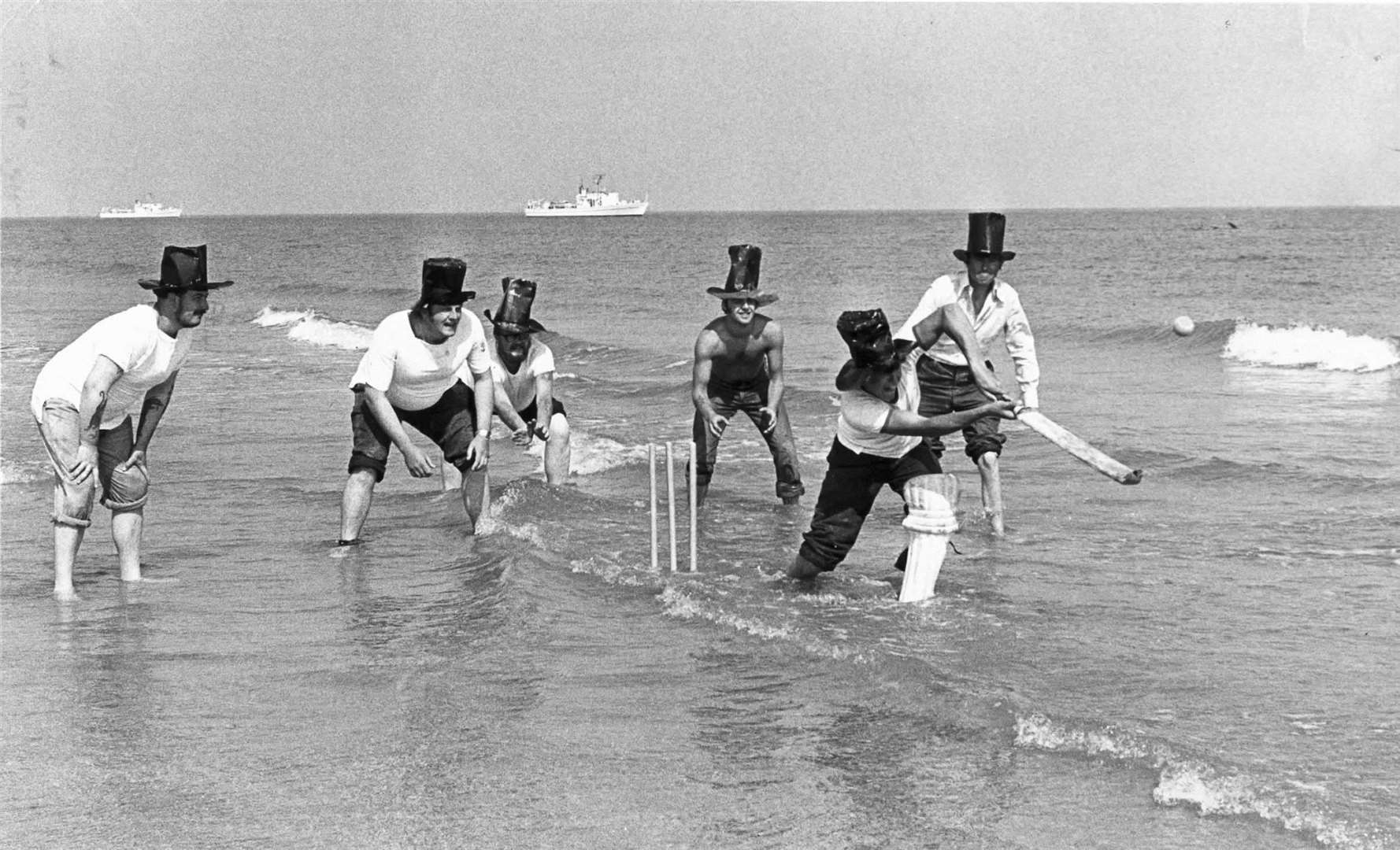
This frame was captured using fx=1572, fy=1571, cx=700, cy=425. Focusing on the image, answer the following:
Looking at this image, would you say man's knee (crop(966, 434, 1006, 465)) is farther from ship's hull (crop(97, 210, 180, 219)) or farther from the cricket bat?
ship's hull (crop(97, 210, 180, 219))

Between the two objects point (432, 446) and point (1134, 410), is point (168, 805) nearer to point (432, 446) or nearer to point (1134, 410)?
point (432, 446)

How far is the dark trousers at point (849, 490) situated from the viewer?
7852 mm

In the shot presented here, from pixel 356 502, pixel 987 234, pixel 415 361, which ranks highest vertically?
pixel 987 234

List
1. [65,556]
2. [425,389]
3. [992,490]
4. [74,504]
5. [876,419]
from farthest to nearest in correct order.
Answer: [992,490], [425,389], [65,556], [74,504], [876,419]

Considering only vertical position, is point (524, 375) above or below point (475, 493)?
above

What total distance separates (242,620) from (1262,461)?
28.3 feet

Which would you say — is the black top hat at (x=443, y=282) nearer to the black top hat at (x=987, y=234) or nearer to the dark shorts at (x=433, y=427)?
the dark shorts at (x=433, y=427)

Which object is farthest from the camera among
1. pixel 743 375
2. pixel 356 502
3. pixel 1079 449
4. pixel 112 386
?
pixel 743 375

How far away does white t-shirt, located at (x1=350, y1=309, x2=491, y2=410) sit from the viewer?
361 inches

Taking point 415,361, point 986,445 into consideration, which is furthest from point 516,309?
point 986,445

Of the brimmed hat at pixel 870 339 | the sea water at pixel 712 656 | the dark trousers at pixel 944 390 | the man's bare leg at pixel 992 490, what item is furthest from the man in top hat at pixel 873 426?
the man's bare leg at pixel 992 490

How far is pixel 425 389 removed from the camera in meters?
9.43

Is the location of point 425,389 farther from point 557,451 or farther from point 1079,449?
point 1079,449

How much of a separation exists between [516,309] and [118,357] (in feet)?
10.9
